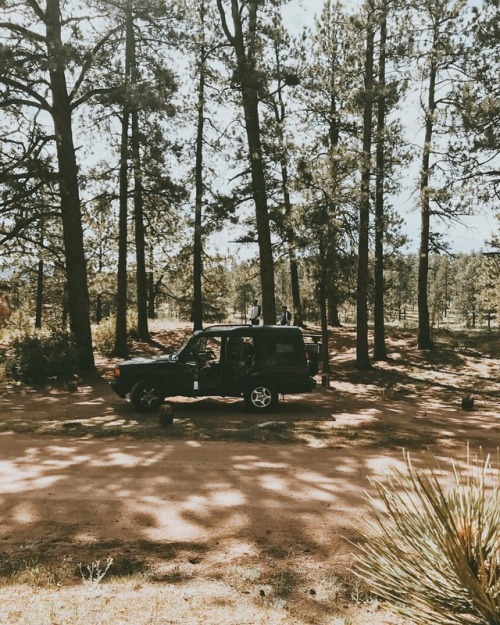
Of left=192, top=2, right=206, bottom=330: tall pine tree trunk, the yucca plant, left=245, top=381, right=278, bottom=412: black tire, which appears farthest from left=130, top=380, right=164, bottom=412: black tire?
the yucca plant

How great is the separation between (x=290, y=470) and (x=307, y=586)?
315cm

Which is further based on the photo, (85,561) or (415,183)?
(415,183)

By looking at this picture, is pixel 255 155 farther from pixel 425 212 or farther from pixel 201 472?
pixel 201 472

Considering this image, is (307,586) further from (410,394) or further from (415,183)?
(415,183)

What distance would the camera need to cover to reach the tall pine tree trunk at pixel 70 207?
16.8m

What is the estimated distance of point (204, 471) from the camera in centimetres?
716

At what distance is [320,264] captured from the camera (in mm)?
17297

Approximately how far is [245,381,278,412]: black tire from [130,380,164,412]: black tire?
2.13m

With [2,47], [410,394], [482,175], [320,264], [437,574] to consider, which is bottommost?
[410,394]

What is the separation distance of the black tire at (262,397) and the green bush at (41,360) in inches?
302

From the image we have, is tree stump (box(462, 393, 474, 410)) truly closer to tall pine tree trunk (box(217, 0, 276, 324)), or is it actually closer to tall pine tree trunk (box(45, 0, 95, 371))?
tall pine tree trunk (box(217, 0, 276, 324))

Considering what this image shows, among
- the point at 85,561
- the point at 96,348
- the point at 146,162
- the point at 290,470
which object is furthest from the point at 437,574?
the point at 96,348

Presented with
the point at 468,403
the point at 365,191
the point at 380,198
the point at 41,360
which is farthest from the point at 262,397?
the point at 380,198

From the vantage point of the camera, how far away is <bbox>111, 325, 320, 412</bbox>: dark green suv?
11.8 metres
